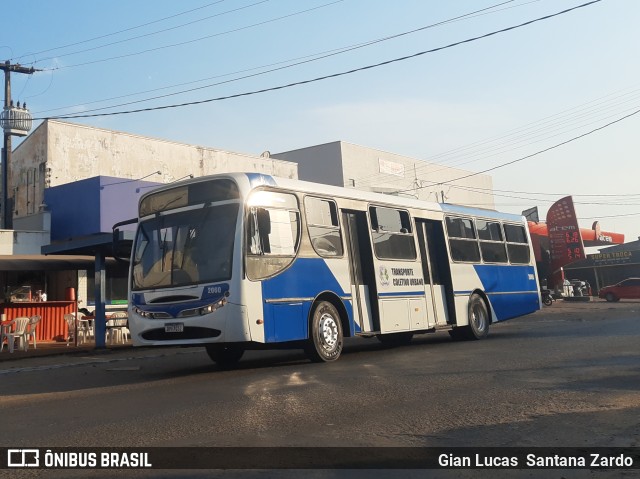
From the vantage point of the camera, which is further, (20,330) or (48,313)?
(48,313)

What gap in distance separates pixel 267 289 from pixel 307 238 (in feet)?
4.83

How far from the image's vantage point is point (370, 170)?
149 feet

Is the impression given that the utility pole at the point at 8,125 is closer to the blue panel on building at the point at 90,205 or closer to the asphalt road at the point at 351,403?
the blue panel on building at the point at 90,205

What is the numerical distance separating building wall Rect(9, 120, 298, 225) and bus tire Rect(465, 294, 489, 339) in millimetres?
16076

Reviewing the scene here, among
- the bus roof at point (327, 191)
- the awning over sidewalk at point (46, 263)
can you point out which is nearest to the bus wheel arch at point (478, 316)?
the bus roof at point (327, 191)

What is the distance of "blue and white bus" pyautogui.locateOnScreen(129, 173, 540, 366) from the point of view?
9.77m

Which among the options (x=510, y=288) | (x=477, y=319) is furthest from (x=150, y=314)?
(x=510, y=288)

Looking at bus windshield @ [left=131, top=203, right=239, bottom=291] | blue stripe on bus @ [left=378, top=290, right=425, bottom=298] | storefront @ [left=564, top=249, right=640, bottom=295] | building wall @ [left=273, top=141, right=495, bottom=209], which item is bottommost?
blue stripe on bus @ [left=378, top=290, right=425, bottom=298]

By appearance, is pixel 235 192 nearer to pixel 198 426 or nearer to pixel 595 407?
pixel 198 426

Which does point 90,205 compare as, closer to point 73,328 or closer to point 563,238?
point 73,328

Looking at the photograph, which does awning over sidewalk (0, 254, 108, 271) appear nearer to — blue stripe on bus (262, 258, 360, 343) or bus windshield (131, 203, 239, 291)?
bus windshield (131, 203, 239, 291)

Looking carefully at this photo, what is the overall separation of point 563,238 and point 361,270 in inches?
1402

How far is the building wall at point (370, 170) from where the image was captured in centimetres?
4362

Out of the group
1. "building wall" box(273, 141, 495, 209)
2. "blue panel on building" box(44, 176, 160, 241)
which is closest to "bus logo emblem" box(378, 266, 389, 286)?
"blue panel on building" box(44, 176, 160, 241)
